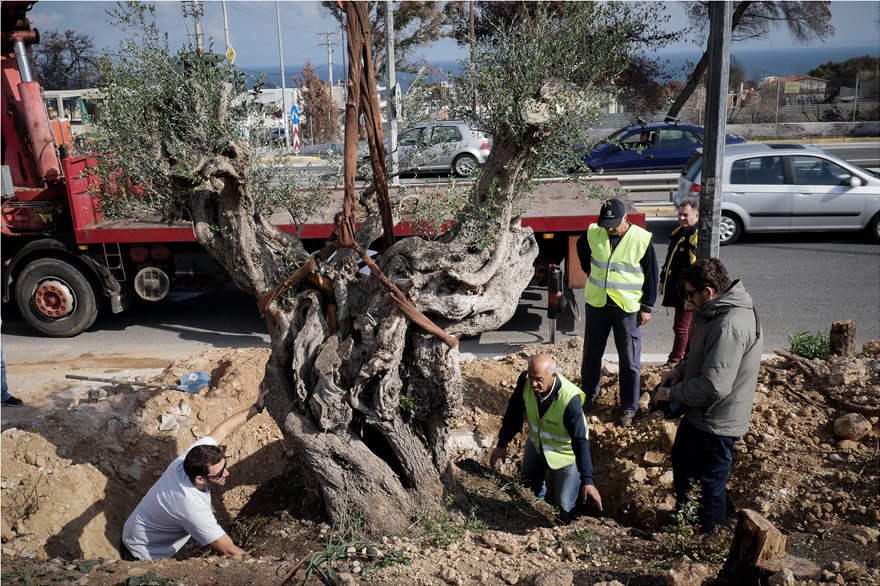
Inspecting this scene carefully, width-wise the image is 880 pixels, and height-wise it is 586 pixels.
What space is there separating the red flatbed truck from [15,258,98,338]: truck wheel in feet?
0.04

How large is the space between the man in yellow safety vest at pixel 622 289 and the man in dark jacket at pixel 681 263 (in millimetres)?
996

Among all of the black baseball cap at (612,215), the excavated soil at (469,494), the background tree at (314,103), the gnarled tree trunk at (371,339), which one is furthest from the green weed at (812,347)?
the background tree at (314,103)

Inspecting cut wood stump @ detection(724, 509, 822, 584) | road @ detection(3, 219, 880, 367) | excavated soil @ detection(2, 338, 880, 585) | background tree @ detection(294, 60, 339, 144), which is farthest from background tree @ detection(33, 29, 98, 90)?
cut wood stump @ detection(724, 509, 822, 584)

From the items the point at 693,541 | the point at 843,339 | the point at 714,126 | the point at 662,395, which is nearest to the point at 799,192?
the point at 843,339

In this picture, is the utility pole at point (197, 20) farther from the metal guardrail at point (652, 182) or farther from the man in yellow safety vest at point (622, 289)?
the metal guardrail at point (652, 182)

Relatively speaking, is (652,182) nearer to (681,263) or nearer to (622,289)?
(681,263)

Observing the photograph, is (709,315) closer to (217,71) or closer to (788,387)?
(788,387)

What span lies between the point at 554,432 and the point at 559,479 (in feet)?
1.23

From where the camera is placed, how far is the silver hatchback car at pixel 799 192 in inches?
488

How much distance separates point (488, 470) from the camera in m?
5.85

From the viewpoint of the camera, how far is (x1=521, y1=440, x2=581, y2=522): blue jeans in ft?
16.7

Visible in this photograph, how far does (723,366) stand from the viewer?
4301mm

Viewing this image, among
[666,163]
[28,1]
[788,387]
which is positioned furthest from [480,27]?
[788,387]

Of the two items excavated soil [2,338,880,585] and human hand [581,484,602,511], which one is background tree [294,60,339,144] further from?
human hand [581,484,602,511]
